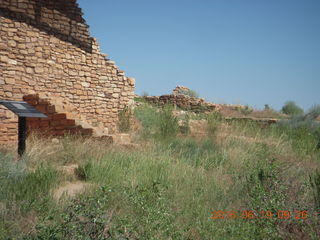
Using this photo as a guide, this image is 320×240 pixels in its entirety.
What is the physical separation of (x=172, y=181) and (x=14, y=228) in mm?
2336

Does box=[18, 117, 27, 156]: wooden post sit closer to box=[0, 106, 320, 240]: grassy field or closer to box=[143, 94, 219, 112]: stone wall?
box=[0, 106, 320, 240]: grassy field

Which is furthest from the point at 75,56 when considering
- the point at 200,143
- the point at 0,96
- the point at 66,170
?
the point at 66,170

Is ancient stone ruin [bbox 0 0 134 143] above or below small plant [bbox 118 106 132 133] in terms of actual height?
above

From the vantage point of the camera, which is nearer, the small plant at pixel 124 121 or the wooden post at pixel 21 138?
the wooden post at pixel 21 138

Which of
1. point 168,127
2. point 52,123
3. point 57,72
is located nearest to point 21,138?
point 52,123

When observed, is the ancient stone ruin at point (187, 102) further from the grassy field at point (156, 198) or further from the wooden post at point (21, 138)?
the wooden post at point (21, 138)

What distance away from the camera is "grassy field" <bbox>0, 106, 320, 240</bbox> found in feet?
10.4

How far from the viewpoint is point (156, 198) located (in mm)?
3764

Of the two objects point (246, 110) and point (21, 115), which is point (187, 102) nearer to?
point (246, 110)

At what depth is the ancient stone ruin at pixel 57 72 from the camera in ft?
28.6
